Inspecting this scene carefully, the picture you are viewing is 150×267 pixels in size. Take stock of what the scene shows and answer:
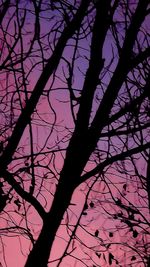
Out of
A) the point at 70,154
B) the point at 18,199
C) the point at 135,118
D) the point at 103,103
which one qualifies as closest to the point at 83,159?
the point at 70,154

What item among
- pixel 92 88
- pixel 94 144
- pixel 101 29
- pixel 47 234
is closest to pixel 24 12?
pixel 101 29

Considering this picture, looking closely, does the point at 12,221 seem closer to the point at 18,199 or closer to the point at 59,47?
the point at 18,199

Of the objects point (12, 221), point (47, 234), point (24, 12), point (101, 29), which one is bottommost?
point (47, 234)

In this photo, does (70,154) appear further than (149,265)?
No

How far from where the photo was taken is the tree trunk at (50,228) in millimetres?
3490

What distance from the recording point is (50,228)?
11.7ft

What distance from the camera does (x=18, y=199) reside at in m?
5.15

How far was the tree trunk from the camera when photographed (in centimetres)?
349

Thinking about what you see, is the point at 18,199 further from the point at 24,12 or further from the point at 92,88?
the point at 24,12

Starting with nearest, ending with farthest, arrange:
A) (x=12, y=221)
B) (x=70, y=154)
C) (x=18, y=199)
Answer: (x=70, y=154)
(x=12, y=221)
(x=18, y=199)

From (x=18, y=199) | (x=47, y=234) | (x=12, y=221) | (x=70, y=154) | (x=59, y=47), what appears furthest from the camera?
(x=18, y=199)

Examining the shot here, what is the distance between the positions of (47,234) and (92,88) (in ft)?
5.12

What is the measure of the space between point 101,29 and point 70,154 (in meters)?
1.38

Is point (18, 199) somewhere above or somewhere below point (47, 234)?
above
